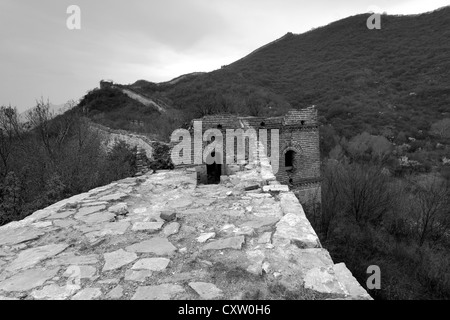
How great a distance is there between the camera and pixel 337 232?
11844mm

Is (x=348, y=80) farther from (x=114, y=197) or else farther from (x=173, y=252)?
(x=173, y=252)

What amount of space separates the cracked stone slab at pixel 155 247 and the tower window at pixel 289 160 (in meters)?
10.3

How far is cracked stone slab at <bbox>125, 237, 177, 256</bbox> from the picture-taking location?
2431 millimetres

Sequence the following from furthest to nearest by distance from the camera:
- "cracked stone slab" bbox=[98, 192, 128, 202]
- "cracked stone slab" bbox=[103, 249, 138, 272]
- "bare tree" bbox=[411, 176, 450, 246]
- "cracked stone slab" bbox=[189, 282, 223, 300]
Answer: "bare tree" bbox=[411, 176, 450, 246], "cracked stone slab" bbox=[98, 192, 128, 202], "cracked stone slab" bbox=[103, 249, 138, 272], "cracked stone slab" bbox=[189, 282, 223, 300]

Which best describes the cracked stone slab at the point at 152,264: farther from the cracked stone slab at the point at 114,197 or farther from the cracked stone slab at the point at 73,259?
the cracked stone slab at the point at 114,197

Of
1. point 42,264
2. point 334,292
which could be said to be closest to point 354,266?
point 334,292

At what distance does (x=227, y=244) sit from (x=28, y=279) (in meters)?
1.51

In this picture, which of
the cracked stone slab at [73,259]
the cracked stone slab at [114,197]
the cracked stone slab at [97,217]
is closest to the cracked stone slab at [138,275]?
the cracked stone slab at [73,259]

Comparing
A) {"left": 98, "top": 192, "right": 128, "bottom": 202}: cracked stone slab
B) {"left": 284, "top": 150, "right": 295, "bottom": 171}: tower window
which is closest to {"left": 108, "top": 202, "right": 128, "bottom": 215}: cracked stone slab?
{"left": 98, "top": 192, "right": 128, "bottom": 202}: cracked stone slab

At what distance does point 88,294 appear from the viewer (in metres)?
1.84

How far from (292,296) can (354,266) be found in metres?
9.06

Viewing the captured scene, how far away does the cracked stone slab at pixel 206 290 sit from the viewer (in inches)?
70.2

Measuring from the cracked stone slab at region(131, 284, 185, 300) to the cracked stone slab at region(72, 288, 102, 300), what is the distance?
0.25 m

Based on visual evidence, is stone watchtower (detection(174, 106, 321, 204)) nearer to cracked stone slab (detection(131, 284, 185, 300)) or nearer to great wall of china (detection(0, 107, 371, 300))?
great wall of china (detection(0, 107, 371, 300))
